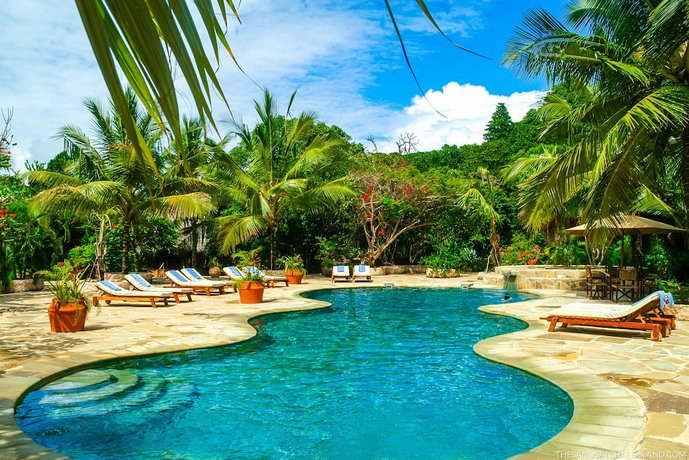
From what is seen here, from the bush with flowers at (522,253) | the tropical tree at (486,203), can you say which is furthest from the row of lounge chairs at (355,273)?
the bush with flowers at (522,253)

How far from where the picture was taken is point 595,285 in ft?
45.1

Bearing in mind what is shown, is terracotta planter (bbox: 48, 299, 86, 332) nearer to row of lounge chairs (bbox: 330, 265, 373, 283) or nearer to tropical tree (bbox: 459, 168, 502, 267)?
row of lounge chairs (bbox: 330, 265, 373, 283)

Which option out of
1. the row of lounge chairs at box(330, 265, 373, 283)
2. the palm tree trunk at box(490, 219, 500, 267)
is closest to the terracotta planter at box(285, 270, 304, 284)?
the row of lounge chairs at box(330, 265, 373, 283)

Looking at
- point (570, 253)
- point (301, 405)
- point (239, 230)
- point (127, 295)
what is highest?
point (239, 230)

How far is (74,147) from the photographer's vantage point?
54.2 feet

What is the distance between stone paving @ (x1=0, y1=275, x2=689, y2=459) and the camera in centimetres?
414

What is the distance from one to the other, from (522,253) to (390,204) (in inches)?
221

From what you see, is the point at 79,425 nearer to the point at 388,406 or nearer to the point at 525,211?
the point at 388,406

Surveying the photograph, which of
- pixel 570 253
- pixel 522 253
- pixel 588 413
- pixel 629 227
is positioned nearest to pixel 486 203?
pixel 522 253

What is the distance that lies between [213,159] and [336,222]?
21.6 feet

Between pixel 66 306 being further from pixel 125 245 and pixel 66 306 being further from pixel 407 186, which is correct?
pixel 407 186

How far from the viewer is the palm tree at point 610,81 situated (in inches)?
359

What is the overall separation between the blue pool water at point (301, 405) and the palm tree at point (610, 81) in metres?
4.04

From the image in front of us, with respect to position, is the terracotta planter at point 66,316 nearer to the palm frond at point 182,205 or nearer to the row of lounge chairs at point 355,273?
the palm frond at point 182,205
